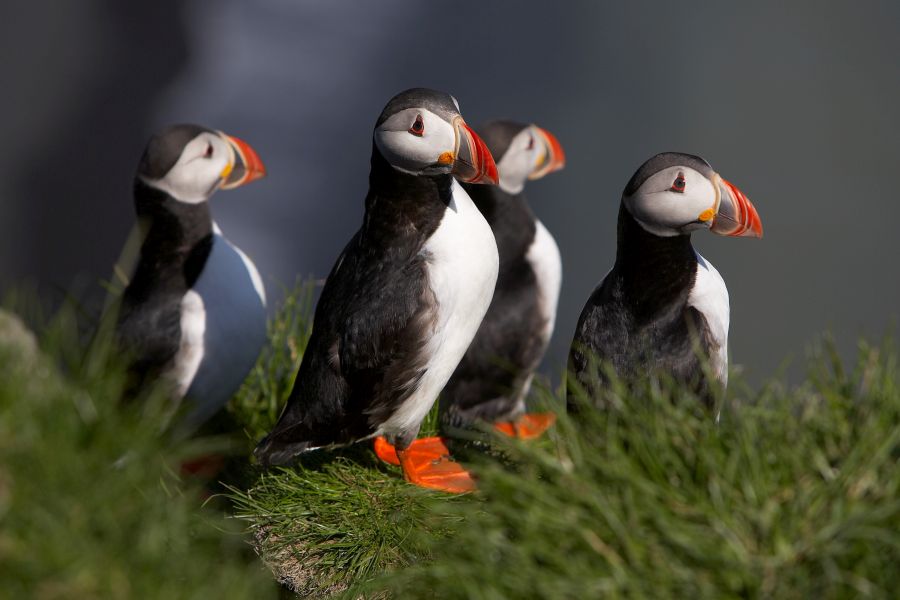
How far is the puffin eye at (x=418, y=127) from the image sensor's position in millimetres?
2889

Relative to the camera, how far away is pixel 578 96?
7.87 meters

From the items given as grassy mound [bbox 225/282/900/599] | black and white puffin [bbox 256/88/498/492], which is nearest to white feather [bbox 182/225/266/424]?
black and white puffin [bbox 256/88/498/492]

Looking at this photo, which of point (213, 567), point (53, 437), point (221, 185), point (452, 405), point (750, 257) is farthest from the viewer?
point (750, 257)

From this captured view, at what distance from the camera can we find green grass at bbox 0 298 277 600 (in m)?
1.82

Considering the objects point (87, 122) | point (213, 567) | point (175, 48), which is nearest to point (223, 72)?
point (175, 48)

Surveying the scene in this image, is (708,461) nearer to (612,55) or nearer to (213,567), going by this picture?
(213,567)

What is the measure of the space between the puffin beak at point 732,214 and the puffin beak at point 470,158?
0.64m

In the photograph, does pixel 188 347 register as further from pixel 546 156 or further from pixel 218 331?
pixel 546 156

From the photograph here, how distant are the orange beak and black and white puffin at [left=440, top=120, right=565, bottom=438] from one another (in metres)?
1.51

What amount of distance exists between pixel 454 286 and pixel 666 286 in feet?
2.06

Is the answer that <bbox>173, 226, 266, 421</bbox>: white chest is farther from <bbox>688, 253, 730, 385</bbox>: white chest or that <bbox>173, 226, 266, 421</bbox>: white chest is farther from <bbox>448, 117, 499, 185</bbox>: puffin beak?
<bbox>688, 253, 730, 385</bbox>: white chest

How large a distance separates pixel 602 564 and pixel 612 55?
6358mm

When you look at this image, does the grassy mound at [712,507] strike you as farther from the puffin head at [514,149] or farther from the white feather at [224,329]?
the puffin head at [514,149]

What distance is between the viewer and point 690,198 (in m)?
2.72
